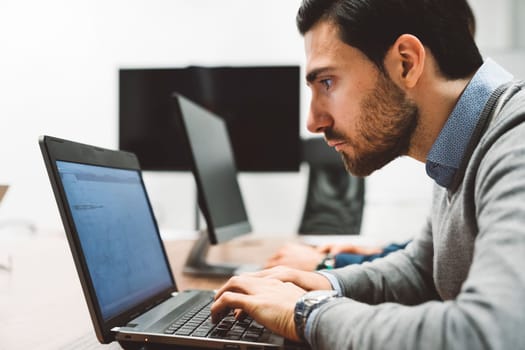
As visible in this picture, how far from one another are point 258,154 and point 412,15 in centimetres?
116

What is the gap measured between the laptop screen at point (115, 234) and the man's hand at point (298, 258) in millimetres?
340

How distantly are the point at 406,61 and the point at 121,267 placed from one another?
57 cm

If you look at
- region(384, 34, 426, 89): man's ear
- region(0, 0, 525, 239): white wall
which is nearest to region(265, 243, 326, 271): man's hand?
region(384, 34, 426, 89): man's ear

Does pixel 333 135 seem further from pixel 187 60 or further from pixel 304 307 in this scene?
pixel 187 60

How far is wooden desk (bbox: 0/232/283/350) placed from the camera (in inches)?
27.6

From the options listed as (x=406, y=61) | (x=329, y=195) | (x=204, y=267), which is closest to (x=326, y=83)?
(x=406, y=61)

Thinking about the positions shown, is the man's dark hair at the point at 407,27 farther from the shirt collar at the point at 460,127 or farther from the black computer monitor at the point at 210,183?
the black computer monitor at the point at 210,183

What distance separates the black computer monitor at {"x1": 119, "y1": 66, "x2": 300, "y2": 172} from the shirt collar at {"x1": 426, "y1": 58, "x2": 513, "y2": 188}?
1.16 m

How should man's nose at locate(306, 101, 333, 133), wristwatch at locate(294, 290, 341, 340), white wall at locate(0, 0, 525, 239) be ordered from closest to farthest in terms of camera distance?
wristwatch at locate(294, 290, 341, 340) < man's nose at locate(306, 101, 333, 133) < white wall at locate(0, 0, 525, 239)

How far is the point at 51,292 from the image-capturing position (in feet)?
3.24

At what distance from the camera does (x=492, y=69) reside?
750mm

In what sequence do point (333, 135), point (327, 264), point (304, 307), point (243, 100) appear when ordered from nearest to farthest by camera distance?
point (304, 307) < point (333, 135) < point (327, 264) < point (243, 100)

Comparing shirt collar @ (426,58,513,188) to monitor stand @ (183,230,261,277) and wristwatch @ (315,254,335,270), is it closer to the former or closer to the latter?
wristwatch @ (315,254,335,270)

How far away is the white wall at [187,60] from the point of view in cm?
282
